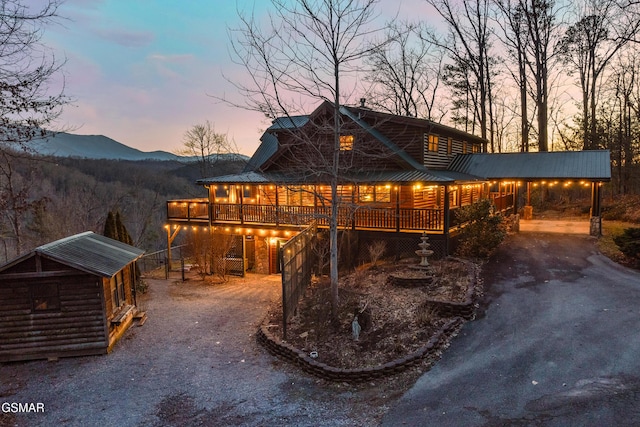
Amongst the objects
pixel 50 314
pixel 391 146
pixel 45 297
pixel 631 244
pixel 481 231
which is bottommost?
pixel 50 314

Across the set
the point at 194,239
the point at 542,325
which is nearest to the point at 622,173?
the point at 542,325

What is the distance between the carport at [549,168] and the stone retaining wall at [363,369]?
43.3 feet

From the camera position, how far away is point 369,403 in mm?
7070

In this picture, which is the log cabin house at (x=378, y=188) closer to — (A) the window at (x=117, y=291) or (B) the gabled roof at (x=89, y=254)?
(B) the gabled roof at (x=89, y=254)

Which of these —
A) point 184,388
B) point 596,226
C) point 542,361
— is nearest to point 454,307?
point 542,361

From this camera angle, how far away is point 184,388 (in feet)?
26.4

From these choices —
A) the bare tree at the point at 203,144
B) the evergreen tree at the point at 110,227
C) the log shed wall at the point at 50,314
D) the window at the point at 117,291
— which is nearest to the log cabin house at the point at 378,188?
the evergreen tree at the point at 110,227

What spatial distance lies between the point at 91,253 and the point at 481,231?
1332 centimetres

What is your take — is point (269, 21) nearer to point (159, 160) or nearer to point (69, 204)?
point (69, 204)

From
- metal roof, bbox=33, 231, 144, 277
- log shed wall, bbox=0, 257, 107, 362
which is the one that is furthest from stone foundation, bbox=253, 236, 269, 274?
log shed wall, bbox=0, 257, 107, 362

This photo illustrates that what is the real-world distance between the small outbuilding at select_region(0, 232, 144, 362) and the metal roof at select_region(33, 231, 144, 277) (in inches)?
1.0

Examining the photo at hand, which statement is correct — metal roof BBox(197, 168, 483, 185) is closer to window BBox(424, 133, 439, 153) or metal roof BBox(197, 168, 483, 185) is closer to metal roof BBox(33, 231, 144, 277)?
window BBox(424, 133, 439, 153)

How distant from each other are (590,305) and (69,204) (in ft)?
139

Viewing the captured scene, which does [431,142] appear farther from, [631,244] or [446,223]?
[631,244]
